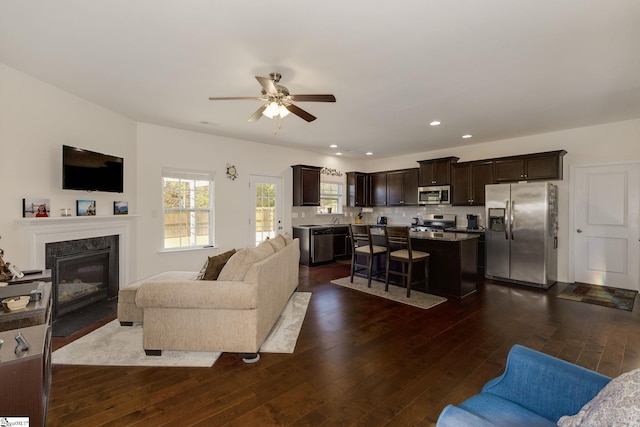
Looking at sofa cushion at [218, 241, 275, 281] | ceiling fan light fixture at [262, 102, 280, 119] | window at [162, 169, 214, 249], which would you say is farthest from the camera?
window at [162, 169, 214, 249]

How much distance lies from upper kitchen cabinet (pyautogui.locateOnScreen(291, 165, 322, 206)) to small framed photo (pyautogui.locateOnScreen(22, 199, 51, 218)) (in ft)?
14.0

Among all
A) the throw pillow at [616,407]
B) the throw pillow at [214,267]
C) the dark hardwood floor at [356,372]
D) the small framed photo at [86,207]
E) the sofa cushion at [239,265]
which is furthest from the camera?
the small framed photo at [86,207]

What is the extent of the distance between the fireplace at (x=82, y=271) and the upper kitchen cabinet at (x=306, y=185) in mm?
3548

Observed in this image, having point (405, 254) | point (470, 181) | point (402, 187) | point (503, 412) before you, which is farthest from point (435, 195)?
point (503, 412)

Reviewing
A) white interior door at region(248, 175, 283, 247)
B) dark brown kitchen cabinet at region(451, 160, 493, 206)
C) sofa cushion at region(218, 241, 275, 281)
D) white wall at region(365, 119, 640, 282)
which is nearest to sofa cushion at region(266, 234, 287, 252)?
sofa cushion at region(218, 241, 275, 281)

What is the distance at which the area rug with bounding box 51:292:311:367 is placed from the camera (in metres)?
2.50

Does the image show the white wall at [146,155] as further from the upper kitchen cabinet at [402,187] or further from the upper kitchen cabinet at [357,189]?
the upper kitchen cabinet at [357,189]

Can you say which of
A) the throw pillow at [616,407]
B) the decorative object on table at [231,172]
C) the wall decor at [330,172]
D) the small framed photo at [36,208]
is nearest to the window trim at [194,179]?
the decorative object on table at [231,172]

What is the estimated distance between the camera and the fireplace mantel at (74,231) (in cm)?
310

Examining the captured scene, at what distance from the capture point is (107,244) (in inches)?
165

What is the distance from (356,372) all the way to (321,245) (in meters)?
4.35

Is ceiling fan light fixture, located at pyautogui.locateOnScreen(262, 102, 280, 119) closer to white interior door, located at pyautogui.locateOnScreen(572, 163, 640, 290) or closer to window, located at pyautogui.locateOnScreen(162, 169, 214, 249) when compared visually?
window, located at pyautogui.locateOnScreen(162, 169, 214, 249)

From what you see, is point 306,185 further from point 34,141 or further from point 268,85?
point 34,141

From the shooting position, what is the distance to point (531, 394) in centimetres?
138
